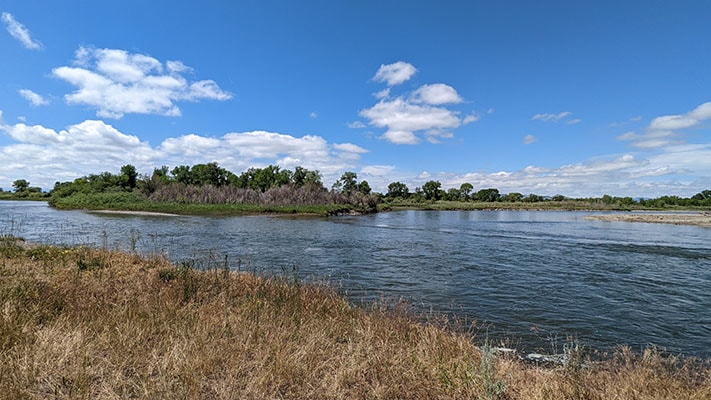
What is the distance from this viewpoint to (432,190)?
161625mm

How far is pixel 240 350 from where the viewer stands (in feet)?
16.5

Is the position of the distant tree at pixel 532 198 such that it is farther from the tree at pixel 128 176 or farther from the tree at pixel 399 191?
the tree at pixel 128 176

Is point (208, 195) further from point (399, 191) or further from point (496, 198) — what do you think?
point (496, 198)

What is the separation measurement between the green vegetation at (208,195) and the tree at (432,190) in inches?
2825

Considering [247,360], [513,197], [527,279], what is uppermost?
[513,197]

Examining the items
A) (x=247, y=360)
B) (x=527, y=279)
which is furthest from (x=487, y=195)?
(x=247, y=360)

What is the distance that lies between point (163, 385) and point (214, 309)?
318 centimetres

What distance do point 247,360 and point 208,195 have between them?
258ft

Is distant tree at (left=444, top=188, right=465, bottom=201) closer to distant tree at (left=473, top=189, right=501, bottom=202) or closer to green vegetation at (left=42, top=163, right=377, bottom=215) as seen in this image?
distant tree at (left=473, top=189, right=501, bottom=202)

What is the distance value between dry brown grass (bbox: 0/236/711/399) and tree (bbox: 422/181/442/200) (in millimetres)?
156506

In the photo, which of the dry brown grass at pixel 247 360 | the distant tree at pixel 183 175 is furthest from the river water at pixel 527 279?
the distant tree at pixel 183 175

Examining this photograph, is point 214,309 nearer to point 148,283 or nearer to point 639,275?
point 148,283

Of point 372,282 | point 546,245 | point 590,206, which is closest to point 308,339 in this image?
point 372,282

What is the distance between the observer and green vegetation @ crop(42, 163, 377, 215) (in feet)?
219
